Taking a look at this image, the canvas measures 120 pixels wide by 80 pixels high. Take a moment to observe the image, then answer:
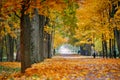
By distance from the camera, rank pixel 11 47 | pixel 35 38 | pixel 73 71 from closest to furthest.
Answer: pixel 73 71 → pixel 35 38 → pixel 11 47

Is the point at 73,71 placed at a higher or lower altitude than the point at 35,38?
lower

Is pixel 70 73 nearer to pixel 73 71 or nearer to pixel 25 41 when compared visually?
pixel 73 71

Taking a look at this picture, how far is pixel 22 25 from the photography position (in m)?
16.1

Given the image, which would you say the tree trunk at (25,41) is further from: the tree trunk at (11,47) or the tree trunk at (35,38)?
the tree trunk at (11,47)

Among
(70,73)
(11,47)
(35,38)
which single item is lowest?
(11,47)

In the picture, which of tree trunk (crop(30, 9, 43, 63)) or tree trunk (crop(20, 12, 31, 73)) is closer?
tree trunk (crop(20, 12, 31, 73))

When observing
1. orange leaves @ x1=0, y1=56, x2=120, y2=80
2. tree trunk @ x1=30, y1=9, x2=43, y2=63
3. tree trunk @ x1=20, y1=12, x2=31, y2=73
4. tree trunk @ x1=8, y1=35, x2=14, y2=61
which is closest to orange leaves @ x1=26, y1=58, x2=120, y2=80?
orange leaves @ x1=0, y1=56, x2=120, y2=80

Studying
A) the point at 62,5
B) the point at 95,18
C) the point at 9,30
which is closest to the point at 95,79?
the point at 62,5

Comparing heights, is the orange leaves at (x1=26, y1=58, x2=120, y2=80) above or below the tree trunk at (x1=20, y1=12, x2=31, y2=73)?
below

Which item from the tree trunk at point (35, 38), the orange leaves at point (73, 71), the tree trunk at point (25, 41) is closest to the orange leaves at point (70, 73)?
the orange leaves at point (73, 71)

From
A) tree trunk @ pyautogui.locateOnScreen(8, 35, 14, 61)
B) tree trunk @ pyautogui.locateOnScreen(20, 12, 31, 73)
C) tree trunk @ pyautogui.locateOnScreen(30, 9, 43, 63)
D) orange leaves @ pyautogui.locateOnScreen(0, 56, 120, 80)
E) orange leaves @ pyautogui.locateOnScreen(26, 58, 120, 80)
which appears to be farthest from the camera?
tree trunk @ pyautogui.locateOnScreen(8, 35, 14, 61)

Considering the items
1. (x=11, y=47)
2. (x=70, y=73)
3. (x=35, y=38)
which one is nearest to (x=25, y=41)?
(x=70, y=73)

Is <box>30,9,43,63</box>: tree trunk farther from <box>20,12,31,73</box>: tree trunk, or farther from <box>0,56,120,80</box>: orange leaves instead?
<box>20,12,31,73</box>: tree trunk

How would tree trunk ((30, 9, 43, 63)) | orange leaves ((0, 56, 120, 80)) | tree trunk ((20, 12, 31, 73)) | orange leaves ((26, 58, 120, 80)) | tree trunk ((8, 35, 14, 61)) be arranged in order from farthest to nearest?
tree trunk ((8, 35, 14, 61))
tree trunk ((30, 9, 43, 63))
tree trunk ((20, 12, 31, 73))
orange leaves ((26, 58, 120, 80))
orange leaves ((0, 56, 120, 80))
